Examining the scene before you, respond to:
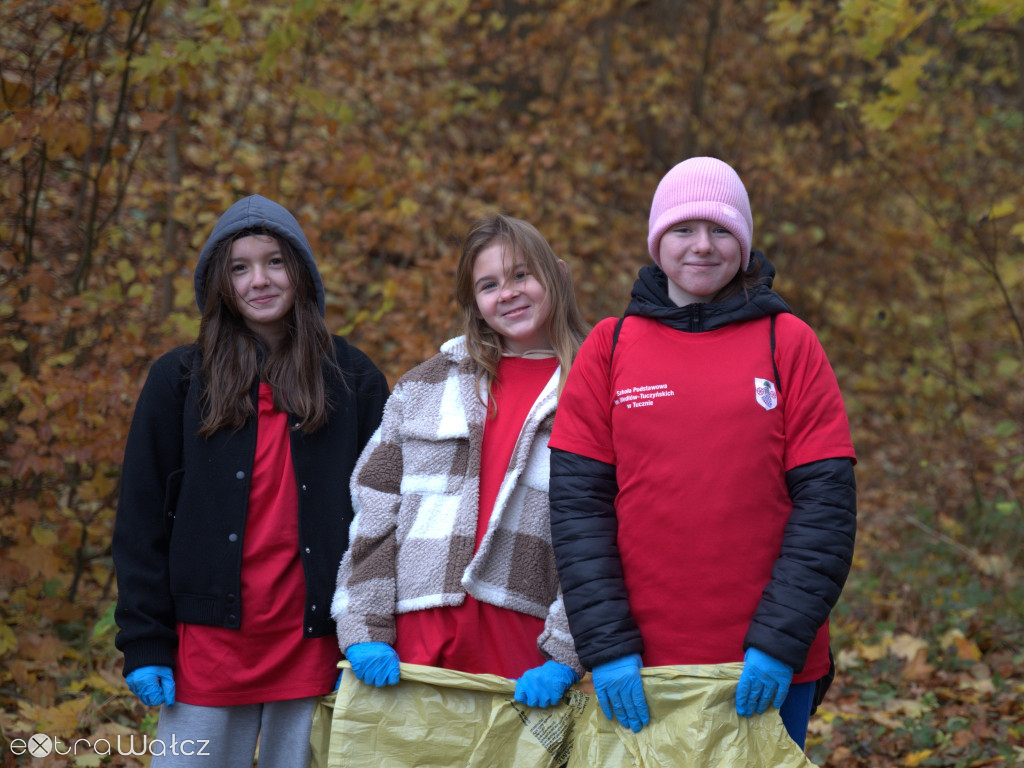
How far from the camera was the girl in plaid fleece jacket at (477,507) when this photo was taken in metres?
2.45

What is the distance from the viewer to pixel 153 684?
245cm

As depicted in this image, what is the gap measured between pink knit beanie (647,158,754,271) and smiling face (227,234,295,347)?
3.63 ft

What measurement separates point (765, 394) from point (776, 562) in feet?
1.29

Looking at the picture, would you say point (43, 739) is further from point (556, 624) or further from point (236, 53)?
point (236, 53)

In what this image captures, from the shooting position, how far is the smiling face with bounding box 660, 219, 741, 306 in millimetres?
2361

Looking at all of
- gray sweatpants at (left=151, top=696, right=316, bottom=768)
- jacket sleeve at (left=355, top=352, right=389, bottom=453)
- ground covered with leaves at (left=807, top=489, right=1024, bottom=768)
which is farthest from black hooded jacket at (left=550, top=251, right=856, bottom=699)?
ground covered with leaves at (left=807, top=489, right=1024, bottom=768)

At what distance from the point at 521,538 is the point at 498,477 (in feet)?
0.59

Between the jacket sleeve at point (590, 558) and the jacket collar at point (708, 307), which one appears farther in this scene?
the jacket collar at point (708, 307)

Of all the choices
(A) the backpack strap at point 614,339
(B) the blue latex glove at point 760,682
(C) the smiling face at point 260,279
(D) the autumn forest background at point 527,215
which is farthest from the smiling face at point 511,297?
(D) the autumn forest background at point 527,215

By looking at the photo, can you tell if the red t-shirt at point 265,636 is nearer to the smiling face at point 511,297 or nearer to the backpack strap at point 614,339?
the smiling face at point 511,297

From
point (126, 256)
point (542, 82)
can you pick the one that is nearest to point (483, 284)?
point (126, 256)
